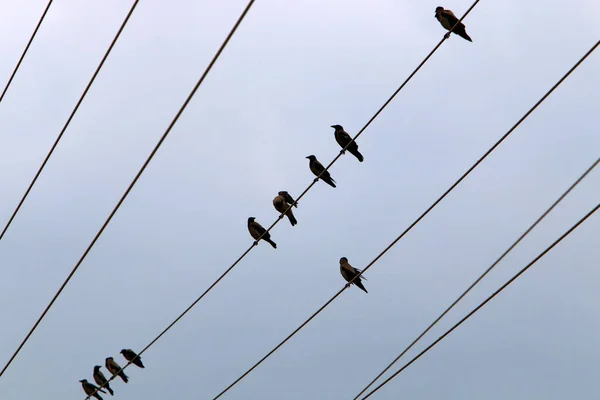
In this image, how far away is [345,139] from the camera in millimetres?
A: 17078

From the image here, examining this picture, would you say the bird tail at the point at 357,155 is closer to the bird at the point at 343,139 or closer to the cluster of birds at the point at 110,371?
the bird at the point at 343,139

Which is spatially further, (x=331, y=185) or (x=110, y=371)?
(x=110, y=371)

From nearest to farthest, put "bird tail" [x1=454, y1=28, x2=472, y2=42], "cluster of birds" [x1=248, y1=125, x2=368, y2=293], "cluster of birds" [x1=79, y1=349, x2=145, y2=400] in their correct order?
"bird tail" [x1=454, y1=28, x2=472, y2=42] → "cluster of birds" [x1=248, y1=125, x2=368, y2=293] → "cluster of birds" [x1=79, y1=349, x2=145, y2=400]

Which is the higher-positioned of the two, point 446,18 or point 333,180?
point 446,18

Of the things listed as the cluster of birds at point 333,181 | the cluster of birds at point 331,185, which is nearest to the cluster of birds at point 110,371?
the cluster of birds at point 333,181

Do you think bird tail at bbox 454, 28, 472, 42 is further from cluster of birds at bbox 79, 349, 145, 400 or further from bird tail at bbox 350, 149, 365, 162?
cluster of birds at bbox 79, 349, 145, 400

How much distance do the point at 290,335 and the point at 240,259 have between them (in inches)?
45.7

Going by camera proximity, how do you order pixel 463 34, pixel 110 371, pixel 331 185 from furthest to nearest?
pixel 110 371 < pixel 331 185 < pixel 463 34

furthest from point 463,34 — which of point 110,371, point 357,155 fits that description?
point 110,371

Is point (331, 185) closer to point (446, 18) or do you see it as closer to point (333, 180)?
point (333, 180)

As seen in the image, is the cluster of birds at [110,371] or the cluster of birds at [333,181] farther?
the cluster of birds at [110,371]

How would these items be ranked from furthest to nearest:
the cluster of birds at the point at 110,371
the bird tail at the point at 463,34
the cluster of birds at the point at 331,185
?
1. the cluster of birds at the point at 110,371
2. the cluster of birds at the point at 331,185
3. the bird tail at the point at 463,34

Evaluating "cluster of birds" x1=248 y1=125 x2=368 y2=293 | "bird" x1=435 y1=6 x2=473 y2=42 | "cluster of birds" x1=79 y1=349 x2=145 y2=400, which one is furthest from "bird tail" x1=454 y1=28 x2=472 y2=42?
"cluster of birds" x1=79 y1=349 x2=145 y2=400

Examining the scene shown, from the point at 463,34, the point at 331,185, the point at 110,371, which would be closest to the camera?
the point at 463,34
